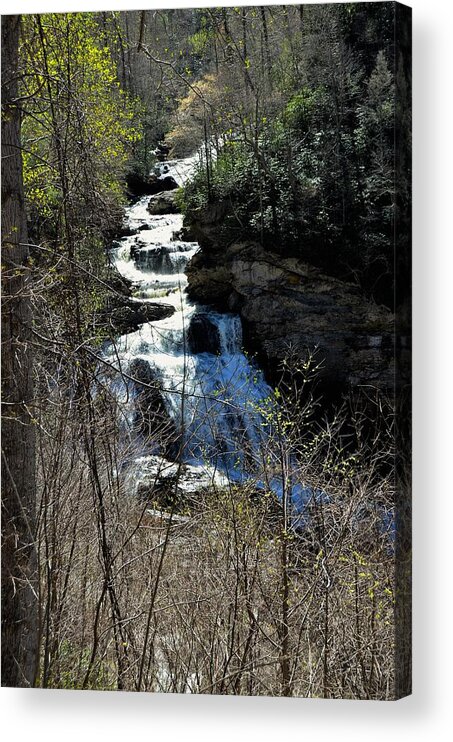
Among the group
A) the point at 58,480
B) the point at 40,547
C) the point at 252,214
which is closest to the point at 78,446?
the point at 58,480

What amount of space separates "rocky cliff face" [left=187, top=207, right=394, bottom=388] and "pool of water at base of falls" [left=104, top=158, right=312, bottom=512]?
0.07 meters

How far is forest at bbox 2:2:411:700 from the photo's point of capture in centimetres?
433

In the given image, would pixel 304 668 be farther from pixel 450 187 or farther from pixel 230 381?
pixel 450 187

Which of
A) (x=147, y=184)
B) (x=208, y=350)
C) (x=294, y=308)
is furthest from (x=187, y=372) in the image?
(x=147, y=184)

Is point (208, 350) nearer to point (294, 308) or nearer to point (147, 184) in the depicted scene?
point (294, 308)

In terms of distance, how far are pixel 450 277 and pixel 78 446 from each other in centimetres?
163

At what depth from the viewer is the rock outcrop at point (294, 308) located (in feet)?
14.2

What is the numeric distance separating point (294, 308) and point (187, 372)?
0.51 metres

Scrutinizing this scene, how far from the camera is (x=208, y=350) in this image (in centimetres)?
459

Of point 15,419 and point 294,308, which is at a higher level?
point 294,308

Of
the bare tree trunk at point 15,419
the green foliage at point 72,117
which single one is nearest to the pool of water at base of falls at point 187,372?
the green foliage at point 72,117

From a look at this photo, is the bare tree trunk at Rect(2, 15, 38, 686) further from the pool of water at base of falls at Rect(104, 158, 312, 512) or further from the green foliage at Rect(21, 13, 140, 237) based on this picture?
the pool of water at base of falls at Rect(104, 158, 312, 512)

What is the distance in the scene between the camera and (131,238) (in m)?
4.75

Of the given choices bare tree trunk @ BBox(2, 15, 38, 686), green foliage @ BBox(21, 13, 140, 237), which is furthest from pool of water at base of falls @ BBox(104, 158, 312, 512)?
bare tree trunk @ BBox(2, 15, 38, 686)
